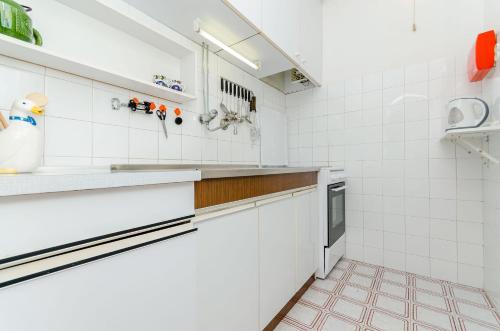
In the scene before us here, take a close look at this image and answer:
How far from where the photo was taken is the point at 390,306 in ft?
4.56

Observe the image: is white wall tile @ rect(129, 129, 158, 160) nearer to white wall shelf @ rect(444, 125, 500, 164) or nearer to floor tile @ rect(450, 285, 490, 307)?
white wall shelf @ rect(444, 125, 500, 164)

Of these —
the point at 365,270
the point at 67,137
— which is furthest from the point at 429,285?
the point at 67,137

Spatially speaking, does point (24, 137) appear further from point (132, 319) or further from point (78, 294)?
point (132, 319)

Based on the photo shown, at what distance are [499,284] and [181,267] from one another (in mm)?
1863

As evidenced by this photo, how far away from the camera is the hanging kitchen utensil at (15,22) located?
2.53 ft

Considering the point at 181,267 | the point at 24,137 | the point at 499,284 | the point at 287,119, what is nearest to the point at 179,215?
the point at 181,267

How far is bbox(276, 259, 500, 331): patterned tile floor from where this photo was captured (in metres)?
1.23

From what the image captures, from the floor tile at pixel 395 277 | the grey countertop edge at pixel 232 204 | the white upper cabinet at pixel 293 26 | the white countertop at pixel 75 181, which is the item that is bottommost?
the floor tile at pixel 395 277

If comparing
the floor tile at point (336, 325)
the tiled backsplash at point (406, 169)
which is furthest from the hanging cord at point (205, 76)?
the floor tile at point (336, 325)

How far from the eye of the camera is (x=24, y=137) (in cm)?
55

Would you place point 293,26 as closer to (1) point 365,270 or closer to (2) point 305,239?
(2) point 305,239

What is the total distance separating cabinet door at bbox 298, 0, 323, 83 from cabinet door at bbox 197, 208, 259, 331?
151cm

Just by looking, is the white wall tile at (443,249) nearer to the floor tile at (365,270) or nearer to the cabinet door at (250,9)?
the floor tile at (365,270)

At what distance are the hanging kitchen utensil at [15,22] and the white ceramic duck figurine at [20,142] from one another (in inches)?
17.0
